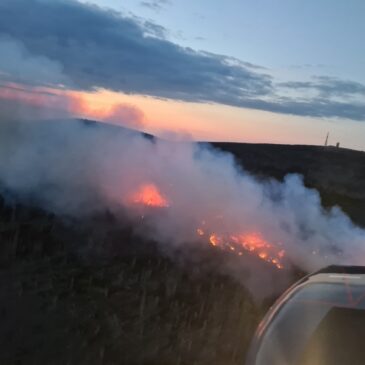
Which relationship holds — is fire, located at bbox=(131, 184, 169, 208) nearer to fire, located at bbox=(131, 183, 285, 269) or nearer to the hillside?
fire, located at bbox=(131, 183, 285, 269)

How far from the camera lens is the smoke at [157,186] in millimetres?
16156

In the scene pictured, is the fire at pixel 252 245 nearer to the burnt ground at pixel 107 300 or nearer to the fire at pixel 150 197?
the burnt ground at pixel 107 300

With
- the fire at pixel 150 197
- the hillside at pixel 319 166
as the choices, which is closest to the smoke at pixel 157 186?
the fire at pixel 150 197

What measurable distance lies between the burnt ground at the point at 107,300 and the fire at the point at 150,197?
5.38ft

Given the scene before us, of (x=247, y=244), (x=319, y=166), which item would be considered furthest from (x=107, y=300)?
(x=319, y=166)

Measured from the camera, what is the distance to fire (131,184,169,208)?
57.4 feet

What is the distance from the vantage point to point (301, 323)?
3.49 meters

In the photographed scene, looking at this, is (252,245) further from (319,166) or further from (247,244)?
(319,166)

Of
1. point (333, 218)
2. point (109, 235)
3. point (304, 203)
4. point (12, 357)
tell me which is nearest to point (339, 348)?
point (12, 357)

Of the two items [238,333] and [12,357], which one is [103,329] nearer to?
[12,357]

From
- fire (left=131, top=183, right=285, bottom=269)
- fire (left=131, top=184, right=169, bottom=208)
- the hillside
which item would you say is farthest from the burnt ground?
the hillside

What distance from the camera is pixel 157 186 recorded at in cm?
1828

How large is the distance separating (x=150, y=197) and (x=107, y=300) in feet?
25.2

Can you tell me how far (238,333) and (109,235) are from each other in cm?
647
